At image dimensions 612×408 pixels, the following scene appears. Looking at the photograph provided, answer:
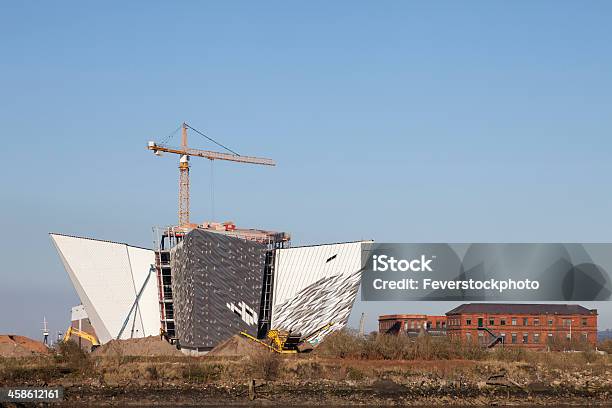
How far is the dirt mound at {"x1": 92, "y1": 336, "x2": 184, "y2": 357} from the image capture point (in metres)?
84.9

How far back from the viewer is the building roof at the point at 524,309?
420 ft

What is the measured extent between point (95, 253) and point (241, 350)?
88.7 ft

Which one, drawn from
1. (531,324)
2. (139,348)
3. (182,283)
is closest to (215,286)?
(182,283)

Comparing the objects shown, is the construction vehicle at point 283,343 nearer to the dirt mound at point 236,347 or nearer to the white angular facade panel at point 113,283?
the dirt mound at point 236,347

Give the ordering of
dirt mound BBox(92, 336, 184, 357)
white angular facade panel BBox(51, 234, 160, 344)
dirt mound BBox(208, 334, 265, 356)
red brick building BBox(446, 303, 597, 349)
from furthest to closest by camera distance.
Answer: red brick building BBox(446, 303, 597, 349) < white angular facade panel BBox(51, 234, 160, 344) < dirt mound BBox(92, 336, 184, 357) < dirt mound BBox(208, 334, 265, 356)

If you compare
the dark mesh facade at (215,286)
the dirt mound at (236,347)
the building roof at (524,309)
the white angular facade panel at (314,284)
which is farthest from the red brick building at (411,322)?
the dirt mound at (236,347)

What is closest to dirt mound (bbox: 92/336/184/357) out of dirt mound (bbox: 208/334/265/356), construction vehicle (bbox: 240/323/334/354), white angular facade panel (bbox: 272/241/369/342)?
dirt mound (bbox: 208/334/265/356)

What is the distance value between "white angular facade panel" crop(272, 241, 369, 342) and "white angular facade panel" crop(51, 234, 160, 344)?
14318mm

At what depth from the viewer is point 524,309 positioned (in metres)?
129

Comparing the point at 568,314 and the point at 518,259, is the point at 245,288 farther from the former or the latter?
the point at 568,314

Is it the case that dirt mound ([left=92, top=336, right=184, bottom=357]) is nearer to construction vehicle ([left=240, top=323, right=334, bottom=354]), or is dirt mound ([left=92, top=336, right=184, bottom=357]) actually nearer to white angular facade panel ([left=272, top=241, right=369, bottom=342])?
construction vehicle ([left=240, top=323, right=334, bottom=354])

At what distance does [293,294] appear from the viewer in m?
100

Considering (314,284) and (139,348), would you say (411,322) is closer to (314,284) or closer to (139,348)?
(314,284)

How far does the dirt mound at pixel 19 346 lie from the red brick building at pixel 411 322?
5941 centimetres
